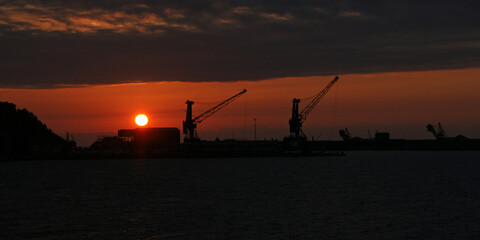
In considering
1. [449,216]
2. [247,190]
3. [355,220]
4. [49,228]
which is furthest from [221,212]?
[247,190]

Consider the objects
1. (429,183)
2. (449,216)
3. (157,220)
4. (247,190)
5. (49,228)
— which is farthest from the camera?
(429,183)

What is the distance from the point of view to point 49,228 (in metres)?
55.7

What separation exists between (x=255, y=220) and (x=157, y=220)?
9394 millimetres

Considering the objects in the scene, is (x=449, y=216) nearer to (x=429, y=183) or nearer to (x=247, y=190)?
(x=247, y=190)

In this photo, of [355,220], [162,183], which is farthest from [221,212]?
[162,183]

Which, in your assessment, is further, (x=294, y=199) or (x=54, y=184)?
(x=54, y=184)

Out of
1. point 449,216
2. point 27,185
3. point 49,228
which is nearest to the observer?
point 49,228

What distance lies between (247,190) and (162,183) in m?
21.2

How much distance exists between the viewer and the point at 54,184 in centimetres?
11038

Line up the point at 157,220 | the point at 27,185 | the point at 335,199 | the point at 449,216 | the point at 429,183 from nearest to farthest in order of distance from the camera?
the point at 157,220
the point at 449,216
the point at 335,199
the point at 27,185
the point at 429,183

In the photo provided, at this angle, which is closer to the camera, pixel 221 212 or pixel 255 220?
pixel 255 220

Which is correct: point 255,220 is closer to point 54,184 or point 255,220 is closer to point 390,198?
point 390,198

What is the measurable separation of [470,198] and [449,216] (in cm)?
2175

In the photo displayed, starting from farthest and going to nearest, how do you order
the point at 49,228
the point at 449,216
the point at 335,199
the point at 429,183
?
the point at 429,183
the point at 335,199
the point at 449,216
the point at 49,228
